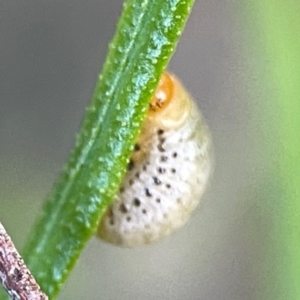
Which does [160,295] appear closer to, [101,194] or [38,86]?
[38,86]

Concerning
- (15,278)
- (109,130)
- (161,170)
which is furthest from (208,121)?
(15,278)

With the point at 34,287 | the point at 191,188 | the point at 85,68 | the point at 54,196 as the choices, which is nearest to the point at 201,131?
the point at 191,188

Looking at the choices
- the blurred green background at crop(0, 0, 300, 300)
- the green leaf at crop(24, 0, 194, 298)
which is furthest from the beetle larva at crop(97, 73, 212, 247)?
the blurred green background at crop(0, 0, 300, 300)

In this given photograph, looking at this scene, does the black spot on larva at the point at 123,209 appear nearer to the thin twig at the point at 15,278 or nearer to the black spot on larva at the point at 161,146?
the black spot on larva at the point at 161,146

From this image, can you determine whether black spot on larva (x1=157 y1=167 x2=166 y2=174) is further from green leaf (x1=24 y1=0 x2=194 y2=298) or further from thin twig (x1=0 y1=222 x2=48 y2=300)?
thin twig (x1=0 y1=222 x2=48 y2=300)

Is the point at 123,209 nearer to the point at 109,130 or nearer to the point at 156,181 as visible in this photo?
the point at 156,181

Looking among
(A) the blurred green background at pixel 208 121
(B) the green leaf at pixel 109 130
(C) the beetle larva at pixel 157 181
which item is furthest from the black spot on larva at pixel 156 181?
(A) the blurred green background at pixel 208 121

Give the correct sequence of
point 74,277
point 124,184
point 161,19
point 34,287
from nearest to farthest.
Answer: point 34,287, point 161,19, point 124,184, point 74,277
